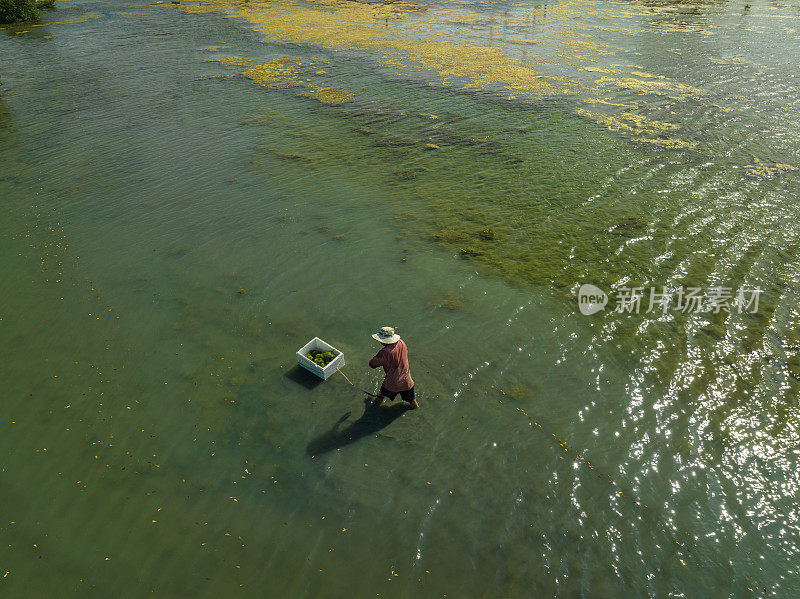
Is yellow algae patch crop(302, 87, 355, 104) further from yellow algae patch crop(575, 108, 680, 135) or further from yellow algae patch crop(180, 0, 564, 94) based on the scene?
yellow algae patch crop(575, 108, 680, 135)

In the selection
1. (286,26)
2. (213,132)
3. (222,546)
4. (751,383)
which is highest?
(286,26)

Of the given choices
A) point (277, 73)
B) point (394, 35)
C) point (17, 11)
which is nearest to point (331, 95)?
point (277, 73)

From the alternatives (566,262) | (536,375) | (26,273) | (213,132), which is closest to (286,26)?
(213,132)

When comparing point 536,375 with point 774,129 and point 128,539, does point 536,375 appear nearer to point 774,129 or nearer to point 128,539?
point 128,539

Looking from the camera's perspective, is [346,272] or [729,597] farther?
[346,272]

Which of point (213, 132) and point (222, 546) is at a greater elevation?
point (213, 132)

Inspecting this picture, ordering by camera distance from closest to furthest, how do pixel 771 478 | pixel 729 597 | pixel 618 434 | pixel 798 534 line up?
pixel 729 597
pixel 798 534
pixel 771 478
pixel 618 434

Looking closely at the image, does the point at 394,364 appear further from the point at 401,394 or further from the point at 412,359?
the point at 412,359
